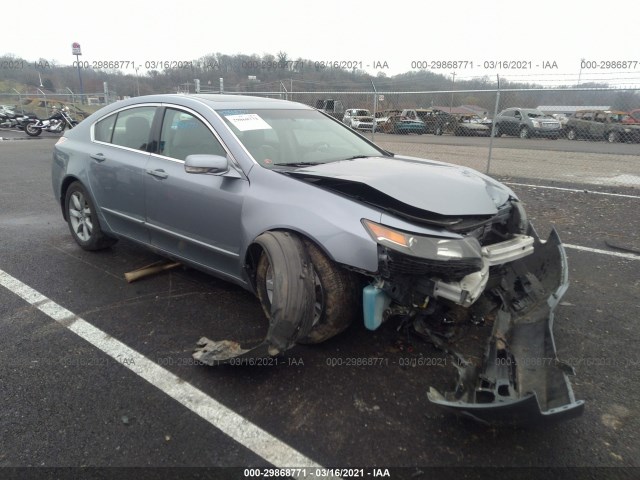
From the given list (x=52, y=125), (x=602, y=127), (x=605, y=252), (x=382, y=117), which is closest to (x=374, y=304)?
(x=605, y=252)

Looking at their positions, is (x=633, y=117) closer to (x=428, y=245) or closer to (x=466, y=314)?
(x=466, y=314)

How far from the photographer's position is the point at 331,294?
2611mm

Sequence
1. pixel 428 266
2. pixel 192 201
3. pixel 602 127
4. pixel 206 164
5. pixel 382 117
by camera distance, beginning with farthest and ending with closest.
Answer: pixel 602 127 → pixel 382 117 → pixel 192 201 → pixel 206 164 → pixel 428 266

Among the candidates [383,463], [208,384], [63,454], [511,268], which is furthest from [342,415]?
[511,268]

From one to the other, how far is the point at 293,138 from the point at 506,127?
1927 centimetres

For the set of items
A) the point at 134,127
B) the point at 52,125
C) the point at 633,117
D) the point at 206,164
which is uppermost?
the point at 633,117

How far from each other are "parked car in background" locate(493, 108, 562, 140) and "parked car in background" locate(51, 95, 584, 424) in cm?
1687

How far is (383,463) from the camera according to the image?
2033mm

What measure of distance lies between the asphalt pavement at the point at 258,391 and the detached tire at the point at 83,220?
1.58 ft

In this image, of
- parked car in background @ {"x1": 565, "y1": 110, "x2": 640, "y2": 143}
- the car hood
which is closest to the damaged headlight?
the car hood

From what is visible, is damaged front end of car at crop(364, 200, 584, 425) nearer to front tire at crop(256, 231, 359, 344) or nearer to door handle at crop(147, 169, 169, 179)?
front tire at crop(256, 231, 359, 344)

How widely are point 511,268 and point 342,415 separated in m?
1.67

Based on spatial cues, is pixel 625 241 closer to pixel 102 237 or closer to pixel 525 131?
pixel 102 237

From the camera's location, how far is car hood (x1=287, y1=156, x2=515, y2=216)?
2.60 metres
